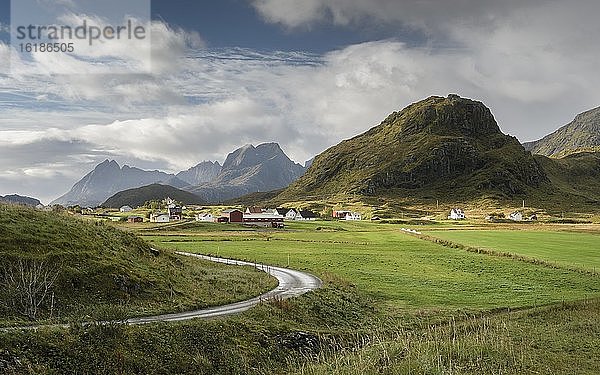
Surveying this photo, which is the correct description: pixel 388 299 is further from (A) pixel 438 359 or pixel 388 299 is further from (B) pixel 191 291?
(A) pixel 438 359

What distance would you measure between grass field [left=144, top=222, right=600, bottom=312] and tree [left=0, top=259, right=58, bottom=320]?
2753cm

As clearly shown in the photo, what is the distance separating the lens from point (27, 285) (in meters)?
33.0

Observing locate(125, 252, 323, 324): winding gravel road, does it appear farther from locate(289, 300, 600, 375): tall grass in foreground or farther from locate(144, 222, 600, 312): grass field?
locate(289, 300, 600, 375): tall grass in foreground

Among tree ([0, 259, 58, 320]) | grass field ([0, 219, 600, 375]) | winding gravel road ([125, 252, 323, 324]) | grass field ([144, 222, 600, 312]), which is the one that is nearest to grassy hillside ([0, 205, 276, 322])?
tree ([0, 259, 58, 320])

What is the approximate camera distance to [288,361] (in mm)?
30797

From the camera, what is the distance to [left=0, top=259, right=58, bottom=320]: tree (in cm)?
3145

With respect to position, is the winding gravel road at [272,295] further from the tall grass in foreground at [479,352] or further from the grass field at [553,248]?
the grass field at [553,248]

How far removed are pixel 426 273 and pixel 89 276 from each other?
1738 inches

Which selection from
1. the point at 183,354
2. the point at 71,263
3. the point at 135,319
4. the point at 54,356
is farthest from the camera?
the point at 71,263

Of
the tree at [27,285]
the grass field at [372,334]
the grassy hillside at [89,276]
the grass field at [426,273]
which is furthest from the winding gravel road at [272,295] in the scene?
the tree at [27,285]

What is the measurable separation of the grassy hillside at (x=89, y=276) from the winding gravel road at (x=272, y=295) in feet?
3.94

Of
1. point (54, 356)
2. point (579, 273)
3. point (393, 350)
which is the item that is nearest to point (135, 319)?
point (54, 356)

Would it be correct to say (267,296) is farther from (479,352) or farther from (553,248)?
(553,248)

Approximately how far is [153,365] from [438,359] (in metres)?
14.8
